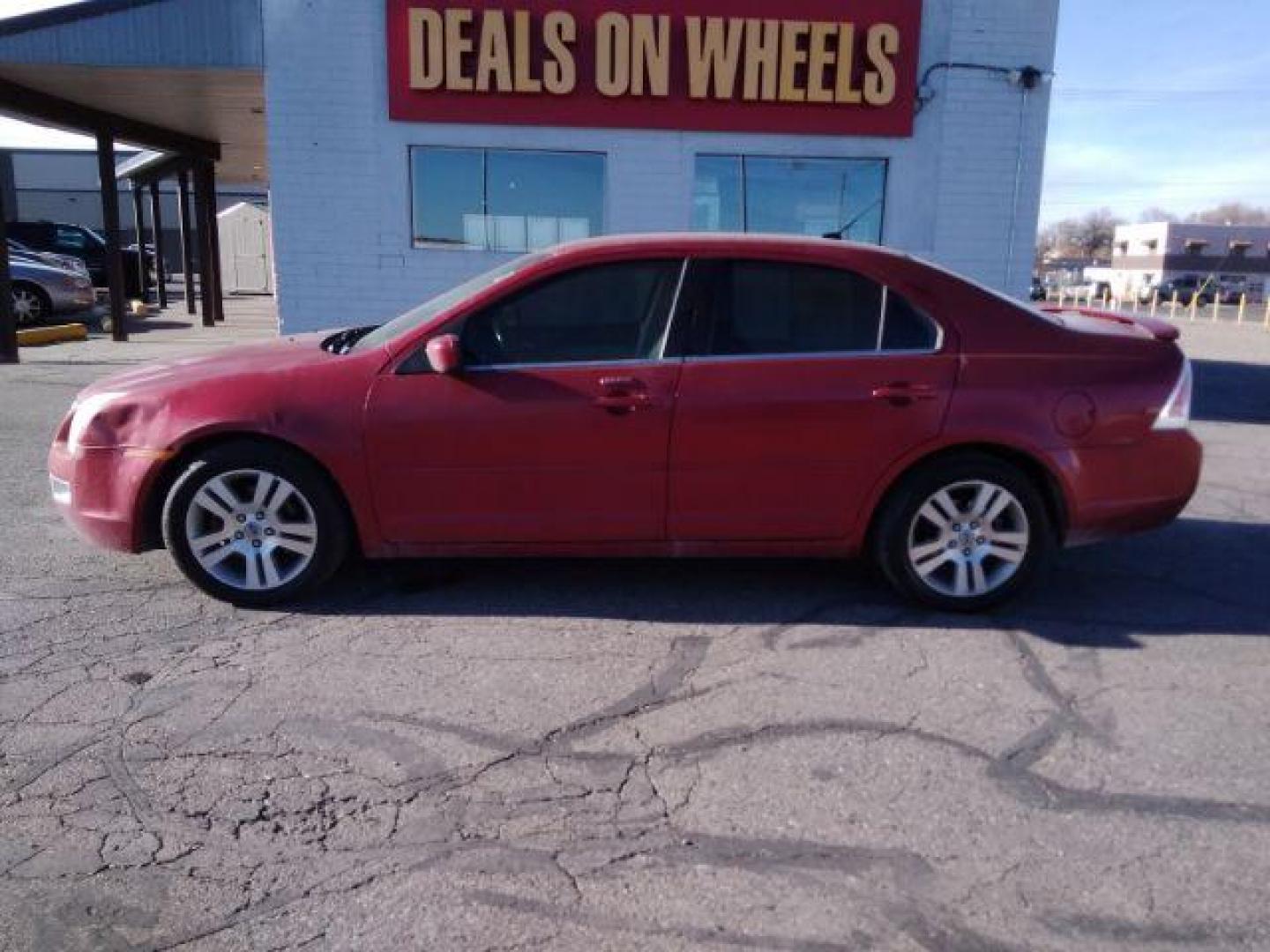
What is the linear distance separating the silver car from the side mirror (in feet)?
53.1

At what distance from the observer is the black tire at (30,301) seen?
17.5 metres

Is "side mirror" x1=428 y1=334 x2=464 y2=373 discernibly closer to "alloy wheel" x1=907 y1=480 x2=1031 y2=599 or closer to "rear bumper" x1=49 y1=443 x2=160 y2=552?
"rear bumper" x1=49 y1=443 x2=160 y2=552

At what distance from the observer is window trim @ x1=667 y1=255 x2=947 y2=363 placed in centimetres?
441

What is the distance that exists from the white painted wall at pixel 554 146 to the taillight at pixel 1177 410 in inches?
267

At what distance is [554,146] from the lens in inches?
423

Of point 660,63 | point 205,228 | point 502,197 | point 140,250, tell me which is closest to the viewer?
point 660,63

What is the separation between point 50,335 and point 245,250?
19.6 meters

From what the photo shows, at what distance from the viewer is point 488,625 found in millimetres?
4332

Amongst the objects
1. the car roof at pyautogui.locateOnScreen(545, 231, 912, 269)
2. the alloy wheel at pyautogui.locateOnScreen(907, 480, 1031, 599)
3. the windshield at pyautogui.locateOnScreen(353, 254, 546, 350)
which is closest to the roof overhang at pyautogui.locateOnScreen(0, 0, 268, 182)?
the windshield at pyautogui.locateOnScreen(353, 254, 546, 350)

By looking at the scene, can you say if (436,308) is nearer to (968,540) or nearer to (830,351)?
(830,351)

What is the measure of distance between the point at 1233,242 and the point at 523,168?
8188 cm

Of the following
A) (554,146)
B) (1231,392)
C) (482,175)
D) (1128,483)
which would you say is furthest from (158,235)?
(1128,483)

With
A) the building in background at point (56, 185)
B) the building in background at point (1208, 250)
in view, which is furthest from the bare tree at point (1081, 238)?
the building in background at point (56, 185)

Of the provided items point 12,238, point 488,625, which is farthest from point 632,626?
point 12,238
